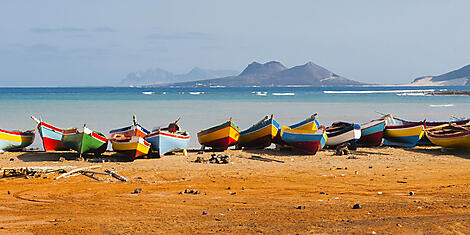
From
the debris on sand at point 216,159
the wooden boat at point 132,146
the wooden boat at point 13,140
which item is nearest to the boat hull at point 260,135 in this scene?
the debris on sand at point 216,159

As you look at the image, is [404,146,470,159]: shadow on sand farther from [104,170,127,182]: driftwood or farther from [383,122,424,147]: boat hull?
[104,170,127,182]: driftwood

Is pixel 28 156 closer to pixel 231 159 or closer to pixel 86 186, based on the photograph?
pixel 86 186

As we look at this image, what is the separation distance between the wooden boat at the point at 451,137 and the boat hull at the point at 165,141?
26.9 feet

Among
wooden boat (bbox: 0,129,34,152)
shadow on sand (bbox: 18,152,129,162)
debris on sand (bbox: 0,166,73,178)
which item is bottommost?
shadow on sand (bbox: 18,152,129,162)

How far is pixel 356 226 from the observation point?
22.2 ft

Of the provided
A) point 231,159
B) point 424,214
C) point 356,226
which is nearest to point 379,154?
point 231,159

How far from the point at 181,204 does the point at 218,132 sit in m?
7.33

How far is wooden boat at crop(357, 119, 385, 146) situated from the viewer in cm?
1617

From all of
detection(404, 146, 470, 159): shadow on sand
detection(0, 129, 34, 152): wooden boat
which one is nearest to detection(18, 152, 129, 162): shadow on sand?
detection(0, 129, 34, 152): wooden boat

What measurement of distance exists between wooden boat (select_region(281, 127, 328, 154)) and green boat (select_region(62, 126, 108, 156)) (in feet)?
18.6

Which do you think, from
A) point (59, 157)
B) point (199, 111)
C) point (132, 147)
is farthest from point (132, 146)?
point (199, 111)

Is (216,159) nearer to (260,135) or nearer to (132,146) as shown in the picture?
(132,146)

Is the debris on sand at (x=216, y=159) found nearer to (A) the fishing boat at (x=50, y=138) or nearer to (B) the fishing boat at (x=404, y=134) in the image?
(A) the fishing boat at (x=50, y=138)

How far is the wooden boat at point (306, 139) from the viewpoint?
46.3 feet
